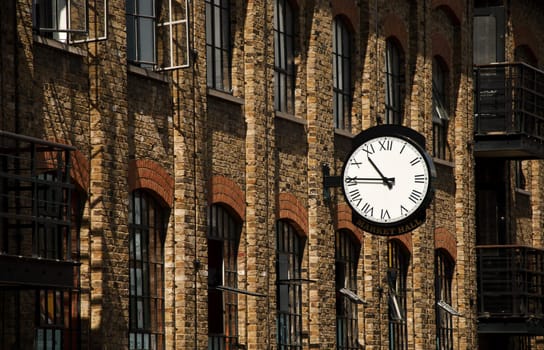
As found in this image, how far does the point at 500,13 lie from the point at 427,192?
12.8 m

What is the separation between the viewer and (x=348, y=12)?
3027cm

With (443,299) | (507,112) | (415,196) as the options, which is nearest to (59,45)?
(415,196)

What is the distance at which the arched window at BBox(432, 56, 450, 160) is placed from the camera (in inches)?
1355

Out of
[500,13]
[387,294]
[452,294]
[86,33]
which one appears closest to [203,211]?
[86,33]

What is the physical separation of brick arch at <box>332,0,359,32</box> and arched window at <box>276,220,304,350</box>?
4.32 meters

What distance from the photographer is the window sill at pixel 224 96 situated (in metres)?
25.3

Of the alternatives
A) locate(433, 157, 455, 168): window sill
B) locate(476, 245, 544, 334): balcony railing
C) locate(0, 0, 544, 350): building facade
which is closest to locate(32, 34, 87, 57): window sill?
locate(0, 0, 544, 350): building facade

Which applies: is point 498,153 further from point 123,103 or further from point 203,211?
point 123,103

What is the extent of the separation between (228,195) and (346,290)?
4.63m

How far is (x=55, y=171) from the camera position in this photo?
20.9 m

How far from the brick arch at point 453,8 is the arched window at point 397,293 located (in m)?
5.56

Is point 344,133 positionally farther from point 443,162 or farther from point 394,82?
point 443,162

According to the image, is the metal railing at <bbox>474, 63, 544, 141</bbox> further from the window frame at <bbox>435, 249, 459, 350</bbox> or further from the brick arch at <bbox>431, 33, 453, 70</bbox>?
the window frame at <bbox>435, 249, 459, 350</bbox>

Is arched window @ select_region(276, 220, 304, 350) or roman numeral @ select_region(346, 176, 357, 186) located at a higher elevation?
roman numeral @ select_region(346, 176, 357, 186)
